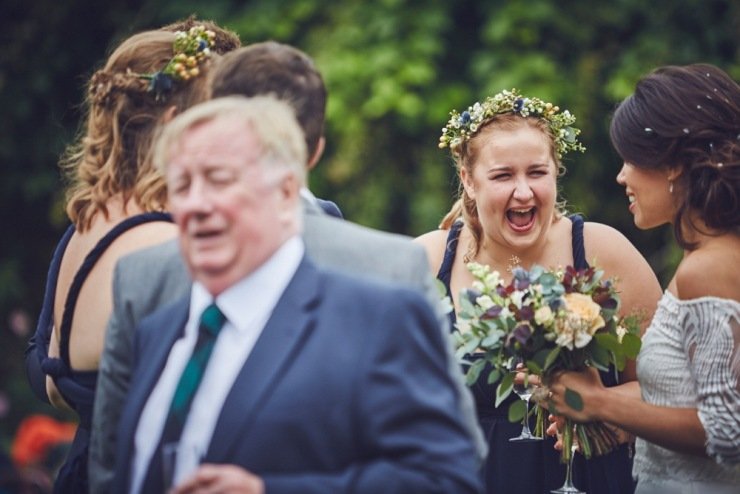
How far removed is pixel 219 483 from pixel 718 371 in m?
1.80

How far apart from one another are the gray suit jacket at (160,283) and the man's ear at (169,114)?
0.65 metres

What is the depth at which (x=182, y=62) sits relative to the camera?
136 inches

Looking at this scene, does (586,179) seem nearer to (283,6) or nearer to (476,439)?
(283,6)

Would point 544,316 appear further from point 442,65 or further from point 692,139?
point 442,65

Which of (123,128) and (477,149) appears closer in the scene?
(123,128)

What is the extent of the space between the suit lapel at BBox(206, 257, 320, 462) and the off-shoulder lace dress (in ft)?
5.10

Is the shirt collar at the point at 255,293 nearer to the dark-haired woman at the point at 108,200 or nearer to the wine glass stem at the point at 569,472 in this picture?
the dark-haired woman at the point at 108,200

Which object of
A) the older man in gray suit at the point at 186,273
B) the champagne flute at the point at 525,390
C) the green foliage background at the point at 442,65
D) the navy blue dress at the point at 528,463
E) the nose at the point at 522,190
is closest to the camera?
the older man in gray suit at the point at 186,273

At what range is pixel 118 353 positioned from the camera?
2.84 metres

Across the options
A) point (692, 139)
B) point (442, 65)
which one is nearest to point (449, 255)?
point (692, 139)

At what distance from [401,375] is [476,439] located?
0.45m

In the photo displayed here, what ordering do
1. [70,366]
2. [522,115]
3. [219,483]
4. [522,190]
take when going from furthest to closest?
[522,115], [522,190], [70,366], [219,483]

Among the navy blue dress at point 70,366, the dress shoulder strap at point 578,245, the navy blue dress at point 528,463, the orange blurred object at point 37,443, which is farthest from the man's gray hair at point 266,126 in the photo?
the orange blurred object at point 37,443

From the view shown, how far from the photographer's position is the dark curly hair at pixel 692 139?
3.67m
